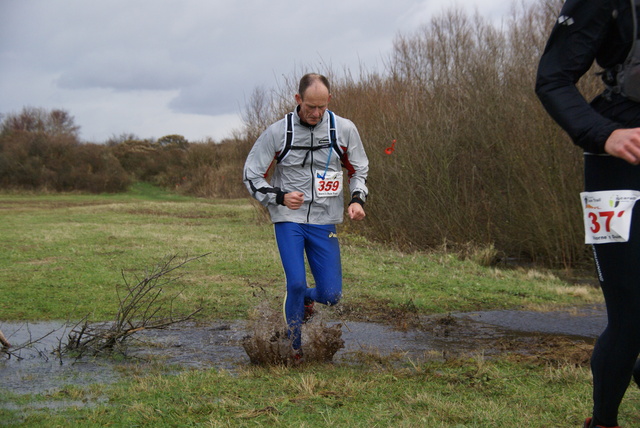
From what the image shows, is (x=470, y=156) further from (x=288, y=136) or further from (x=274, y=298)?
(x=288, y=136)

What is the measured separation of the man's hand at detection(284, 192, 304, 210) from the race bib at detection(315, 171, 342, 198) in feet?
1.04

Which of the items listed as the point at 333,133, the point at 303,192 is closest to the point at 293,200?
the point at 303,192

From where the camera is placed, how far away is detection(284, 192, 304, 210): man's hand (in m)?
5.23

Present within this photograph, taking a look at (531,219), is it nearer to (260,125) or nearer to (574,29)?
(260,125)

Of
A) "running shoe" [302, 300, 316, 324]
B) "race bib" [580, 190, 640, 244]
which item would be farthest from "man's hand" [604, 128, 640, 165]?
"running shoe" [302, 300, 316, 324]

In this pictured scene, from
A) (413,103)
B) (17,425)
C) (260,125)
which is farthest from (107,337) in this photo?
(260,125)

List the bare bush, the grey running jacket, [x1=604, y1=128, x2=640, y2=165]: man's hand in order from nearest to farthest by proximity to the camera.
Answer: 1. [x1=604, y1=128, x2=640, y2=165]: man's hand
2. the grey running jacket
3. the bare bush

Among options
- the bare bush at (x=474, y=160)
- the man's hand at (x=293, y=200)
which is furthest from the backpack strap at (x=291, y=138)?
the bare bush at (x=474, y=160)

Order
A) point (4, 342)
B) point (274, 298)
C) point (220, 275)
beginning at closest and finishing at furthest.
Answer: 1. point (4, 342)
2. point (274, 298)
3. point (220, 275)

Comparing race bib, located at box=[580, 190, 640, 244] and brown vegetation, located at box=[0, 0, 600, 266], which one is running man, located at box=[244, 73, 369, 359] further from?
brown vegetation, located at box=[0, 0, 600, 266]

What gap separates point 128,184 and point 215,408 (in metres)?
44.5

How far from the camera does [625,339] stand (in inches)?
120

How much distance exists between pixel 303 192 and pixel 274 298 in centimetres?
272

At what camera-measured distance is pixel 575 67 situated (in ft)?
9.74
